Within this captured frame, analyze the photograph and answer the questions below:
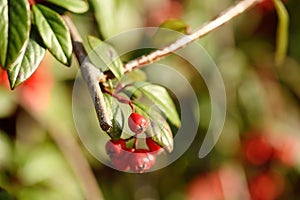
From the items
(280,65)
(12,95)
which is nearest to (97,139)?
(12,95)

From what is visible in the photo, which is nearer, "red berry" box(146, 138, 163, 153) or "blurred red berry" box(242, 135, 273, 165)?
"red berry" box(146, 138, 163, 153)

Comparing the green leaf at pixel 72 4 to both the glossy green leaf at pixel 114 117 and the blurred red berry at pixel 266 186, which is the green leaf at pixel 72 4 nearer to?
the glossy green leaf at pixel 114 117

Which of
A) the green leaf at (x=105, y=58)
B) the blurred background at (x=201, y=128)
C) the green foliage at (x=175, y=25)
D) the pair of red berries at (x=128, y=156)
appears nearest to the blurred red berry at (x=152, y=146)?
the pair of red berries at (x=128, y=156)

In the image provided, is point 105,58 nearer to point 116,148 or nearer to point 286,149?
point 116,148

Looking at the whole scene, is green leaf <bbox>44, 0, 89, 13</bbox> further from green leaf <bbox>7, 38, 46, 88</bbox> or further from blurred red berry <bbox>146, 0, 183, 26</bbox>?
blurred red berry <bbox>146, 0, 183, 26</bbox>

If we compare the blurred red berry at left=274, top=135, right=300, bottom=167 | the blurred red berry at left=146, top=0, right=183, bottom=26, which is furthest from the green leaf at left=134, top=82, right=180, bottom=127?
the blurred red berry at left=274, top=135, right=300, bottom=167

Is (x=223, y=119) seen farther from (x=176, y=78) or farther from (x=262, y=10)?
(x=262, y=10)
